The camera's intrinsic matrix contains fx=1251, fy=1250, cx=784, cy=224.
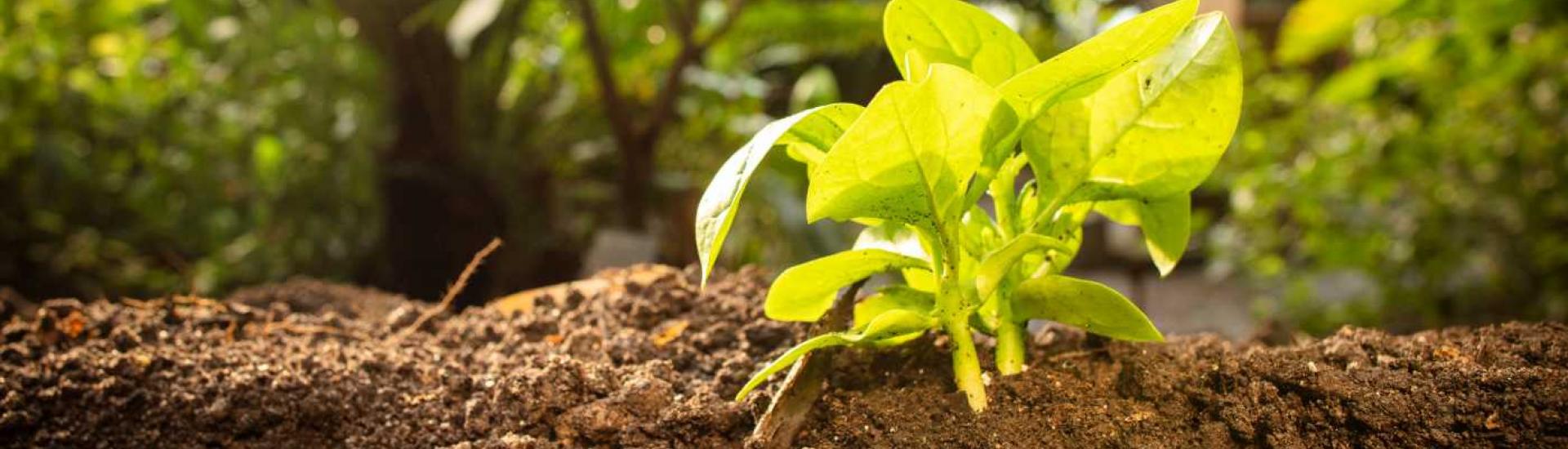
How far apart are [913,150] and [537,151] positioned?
1965mm

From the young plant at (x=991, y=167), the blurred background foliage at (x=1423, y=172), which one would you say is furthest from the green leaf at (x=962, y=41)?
the blurred background foliage at (x=1423, y=172)

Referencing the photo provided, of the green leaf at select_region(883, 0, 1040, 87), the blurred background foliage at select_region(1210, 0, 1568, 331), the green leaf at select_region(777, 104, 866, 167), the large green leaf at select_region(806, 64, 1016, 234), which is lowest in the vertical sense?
the large green leaf at select_region(806, 64, 1016, 234)

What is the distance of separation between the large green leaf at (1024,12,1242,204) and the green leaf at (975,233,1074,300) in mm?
59

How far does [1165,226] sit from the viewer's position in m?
0.85

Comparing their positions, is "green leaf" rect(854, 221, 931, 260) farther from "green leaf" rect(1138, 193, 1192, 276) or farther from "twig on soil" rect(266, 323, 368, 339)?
"twig on soil" rect(266, 323, 368, 339)

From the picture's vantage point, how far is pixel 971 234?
0.82m

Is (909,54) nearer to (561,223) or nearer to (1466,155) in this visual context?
(561,223)

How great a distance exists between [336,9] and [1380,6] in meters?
2.01

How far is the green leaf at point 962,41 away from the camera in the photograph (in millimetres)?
802

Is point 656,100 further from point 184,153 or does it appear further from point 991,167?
point 991,167

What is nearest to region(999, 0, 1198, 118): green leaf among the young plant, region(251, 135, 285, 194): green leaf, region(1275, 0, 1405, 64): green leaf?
the young plant

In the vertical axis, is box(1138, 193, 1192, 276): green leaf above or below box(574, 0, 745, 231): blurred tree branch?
below

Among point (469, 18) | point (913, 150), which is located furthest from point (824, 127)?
point (469, 18)

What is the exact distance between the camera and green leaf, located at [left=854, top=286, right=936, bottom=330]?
2.70ft
